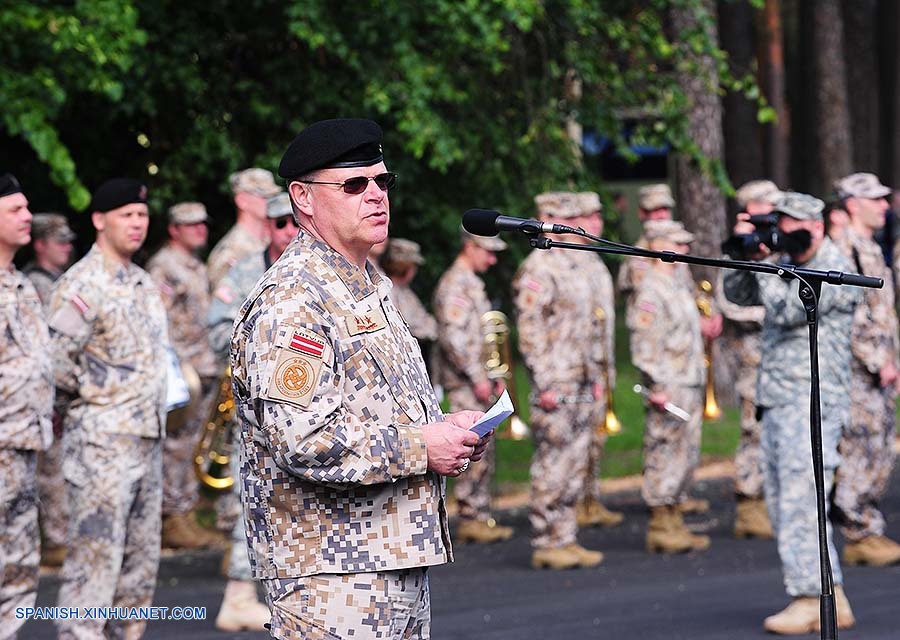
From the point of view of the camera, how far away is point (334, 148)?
436cm

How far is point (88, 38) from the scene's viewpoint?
10445 millimetres

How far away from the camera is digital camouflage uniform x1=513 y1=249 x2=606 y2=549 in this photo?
34.3 ft

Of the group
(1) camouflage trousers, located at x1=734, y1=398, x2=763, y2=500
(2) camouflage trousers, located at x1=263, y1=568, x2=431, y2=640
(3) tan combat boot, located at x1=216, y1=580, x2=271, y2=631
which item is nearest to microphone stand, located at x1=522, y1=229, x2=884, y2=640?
(2) camouflage trousers, located at x1=263, y1=568, x2=431, y2=640

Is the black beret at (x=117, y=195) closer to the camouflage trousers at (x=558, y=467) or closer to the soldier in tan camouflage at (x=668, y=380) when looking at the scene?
the camouflage trousers at (x=558, y=467)

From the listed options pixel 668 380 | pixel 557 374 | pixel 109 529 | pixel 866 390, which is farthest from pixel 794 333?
pixel 109 529

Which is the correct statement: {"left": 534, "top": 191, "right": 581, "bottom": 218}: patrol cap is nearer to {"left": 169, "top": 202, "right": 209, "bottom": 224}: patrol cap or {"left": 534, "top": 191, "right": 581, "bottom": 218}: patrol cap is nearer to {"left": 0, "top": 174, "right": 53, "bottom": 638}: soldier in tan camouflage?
{"left": 169, "top": 202, "right": 209, "bottom": 224}: patrol cap

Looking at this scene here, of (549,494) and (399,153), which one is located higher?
(399,153)

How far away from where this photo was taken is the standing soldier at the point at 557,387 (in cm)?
1043

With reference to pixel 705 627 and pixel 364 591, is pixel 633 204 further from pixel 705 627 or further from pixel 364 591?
pixel 364 591

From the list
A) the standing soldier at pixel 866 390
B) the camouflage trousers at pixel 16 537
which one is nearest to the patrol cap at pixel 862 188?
the standing soldier at pixel 866 390

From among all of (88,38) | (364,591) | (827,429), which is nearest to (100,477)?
(364,591)

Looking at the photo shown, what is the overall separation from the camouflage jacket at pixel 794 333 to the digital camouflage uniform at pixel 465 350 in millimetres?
3659

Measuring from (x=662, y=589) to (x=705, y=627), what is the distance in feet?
3.65

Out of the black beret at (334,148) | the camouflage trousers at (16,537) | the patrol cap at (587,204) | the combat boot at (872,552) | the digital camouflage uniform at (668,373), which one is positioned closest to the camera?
the black beret at (334,148)
